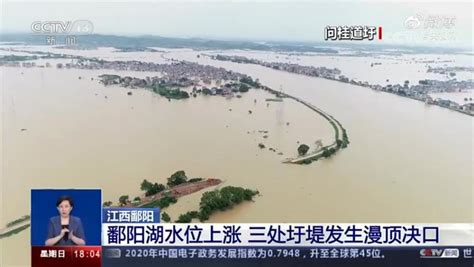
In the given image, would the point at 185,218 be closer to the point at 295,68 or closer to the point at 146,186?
the point at 146,186

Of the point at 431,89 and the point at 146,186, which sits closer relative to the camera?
the point at 146,186

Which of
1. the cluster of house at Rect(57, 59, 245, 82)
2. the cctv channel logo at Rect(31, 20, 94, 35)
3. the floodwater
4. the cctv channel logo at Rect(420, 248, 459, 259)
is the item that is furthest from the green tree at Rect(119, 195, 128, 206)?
the cctv channel logo at Rect(420, 248, 459, 259)

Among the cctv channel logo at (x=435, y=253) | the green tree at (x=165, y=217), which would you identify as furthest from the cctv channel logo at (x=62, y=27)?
the cctv channel logo at (x=435, y=253)

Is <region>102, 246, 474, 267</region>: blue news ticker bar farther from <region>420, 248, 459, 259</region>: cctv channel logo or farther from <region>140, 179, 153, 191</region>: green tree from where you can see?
<region>140, 179, 153, 191</region>: green tree

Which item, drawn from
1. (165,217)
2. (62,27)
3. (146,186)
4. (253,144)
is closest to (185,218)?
(165,217)

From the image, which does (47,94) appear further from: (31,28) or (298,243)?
(298,243)

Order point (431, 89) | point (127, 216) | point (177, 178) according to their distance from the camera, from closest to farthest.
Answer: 1. point (127, 216)
2. point (177, 178)
3. point (431, 89)

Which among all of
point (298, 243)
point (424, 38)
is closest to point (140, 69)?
point (298, 243)
